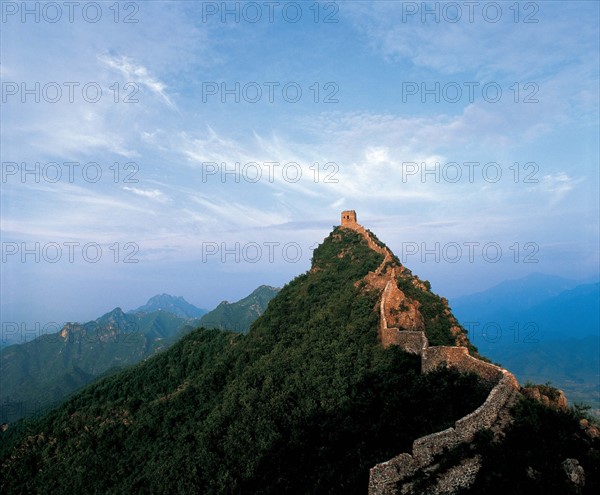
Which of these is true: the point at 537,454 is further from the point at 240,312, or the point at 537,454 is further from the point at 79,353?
the point at 79,353

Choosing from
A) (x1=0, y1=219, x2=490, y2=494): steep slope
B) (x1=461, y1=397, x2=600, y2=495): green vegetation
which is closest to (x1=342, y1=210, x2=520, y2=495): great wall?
(x1=461, y1=397, x2=600, y2=495): green vegetation

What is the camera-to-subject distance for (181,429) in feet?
103

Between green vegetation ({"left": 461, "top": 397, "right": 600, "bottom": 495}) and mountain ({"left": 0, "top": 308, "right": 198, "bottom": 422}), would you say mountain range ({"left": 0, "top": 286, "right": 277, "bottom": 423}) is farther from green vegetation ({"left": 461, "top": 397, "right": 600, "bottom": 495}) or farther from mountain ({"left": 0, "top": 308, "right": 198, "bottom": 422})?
green vegetation ({"left": 461, "top": 397, "right": 600, "bottom": 495})

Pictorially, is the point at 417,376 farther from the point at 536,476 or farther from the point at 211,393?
the point at 211,393

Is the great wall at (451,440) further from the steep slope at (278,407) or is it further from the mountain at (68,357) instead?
the mountain at (68,357)

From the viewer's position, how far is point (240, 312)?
515ft

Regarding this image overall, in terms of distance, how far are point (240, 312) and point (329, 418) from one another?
142 meters

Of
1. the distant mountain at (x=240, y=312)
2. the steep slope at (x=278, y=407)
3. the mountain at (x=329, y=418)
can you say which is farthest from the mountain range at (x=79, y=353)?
the mountain at (x=329, y=418)

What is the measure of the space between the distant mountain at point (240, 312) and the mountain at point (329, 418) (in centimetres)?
9693

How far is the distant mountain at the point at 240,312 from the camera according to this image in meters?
146

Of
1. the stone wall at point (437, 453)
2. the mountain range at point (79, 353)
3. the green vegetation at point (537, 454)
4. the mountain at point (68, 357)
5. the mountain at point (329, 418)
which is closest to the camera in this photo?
the green vegetation at point (537, 454)

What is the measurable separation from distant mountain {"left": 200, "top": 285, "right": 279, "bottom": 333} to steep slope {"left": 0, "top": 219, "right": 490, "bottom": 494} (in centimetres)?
9456

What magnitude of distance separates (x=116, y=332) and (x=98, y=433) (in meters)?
179

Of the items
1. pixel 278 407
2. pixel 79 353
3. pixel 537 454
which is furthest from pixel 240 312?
pixel 537 454
